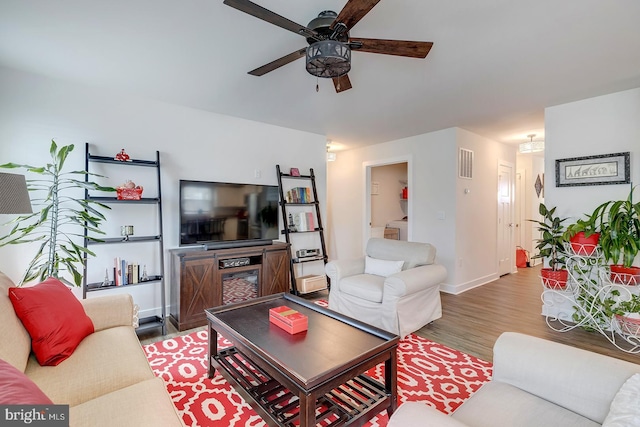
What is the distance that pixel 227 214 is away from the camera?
3654 mm

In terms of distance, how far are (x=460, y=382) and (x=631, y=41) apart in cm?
281

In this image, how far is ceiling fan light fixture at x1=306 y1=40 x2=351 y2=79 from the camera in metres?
1.66

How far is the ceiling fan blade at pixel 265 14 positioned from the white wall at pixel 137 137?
2.46m

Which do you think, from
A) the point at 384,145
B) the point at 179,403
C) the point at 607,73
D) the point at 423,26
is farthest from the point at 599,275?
the point at 179,403

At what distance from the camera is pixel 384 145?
5.39 metres

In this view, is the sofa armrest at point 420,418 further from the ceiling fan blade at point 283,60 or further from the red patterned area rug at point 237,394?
the ceiling fan blade at point 283,60

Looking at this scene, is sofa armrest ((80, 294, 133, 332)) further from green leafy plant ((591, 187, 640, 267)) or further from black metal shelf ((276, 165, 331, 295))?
green leafy plant ((591, 187, 640, 267))

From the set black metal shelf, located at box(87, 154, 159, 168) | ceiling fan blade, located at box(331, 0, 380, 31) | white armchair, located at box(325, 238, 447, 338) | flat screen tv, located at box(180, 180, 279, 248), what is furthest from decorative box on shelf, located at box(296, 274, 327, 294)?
ceiling fan blade, located at box(331, 0, 380, 31)

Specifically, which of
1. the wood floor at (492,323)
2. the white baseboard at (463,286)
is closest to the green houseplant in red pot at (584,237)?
the wood floor at (492,323)

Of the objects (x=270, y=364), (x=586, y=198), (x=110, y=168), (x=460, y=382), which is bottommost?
(x=460, y=382)

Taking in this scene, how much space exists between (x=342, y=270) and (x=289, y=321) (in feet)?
5.12

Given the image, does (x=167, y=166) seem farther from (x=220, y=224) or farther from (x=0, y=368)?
(x=0, y=368)

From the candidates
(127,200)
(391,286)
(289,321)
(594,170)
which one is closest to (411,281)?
(391,286)

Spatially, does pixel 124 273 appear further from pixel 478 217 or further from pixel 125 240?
pixel 478 217
